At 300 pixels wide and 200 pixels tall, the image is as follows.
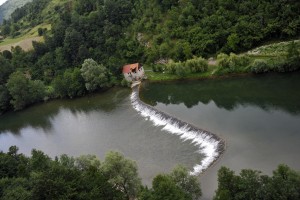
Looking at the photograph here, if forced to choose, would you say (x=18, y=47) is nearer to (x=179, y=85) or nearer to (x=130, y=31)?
(x=130, y=31)

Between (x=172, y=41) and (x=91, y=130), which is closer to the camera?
(x=91, y=130)

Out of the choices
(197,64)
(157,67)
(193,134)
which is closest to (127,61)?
(157,67)

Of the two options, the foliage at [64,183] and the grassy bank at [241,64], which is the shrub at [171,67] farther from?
the foliage at [64,183]

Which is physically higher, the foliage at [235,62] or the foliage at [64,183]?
the foliage at [64,183]

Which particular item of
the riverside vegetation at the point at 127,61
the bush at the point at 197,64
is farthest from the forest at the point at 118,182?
the bush at the point at 197,64

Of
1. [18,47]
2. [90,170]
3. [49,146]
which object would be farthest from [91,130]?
[18,47]

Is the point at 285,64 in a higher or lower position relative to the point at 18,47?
lower

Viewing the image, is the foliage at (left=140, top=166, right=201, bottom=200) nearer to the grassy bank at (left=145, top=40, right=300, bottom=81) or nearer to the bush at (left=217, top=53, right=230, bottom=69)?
the grassy bank at (left=145, top=40, right=300, bottom=81)
